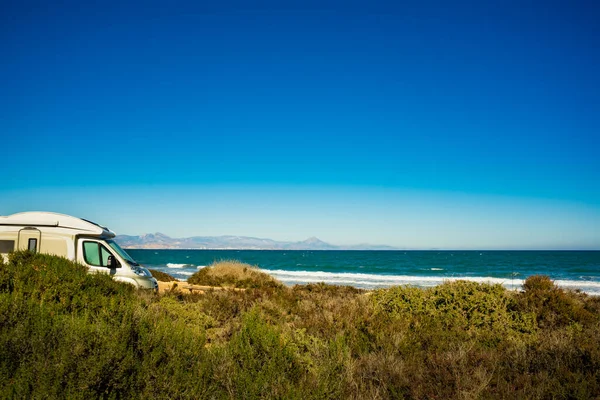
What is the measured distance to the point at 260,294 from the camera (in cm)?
1151

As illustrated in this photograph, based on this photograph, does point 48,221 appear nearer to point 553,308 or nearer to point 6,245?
point 6,245

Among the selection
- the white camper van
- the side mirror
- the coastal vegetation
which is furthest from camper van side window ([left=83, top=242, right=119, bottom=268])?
the coastal vegetation

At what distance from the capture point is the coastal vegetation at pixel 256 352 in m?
3.92

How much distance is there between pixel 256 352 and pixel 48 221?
969 centimetres

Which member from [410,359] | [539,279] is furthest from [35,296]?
[539,279]

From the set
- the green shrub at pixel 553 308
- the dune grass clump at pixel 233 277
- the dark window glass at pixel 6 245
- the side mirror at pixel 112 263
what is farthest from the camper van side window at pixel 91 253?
the green shrub at pixel 553 308

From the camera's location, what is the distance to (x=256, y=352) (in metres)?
4.74

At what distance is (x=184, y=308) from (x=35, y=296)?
10.2ft

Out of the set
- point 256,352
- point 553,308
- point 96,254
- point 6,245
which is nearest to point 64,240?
point 96,254

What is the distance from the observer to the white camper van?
11.4 meters

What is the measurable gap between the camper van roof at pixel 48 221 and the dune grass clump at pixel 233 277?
871 cm

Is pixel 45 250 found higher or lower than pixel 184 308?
higher

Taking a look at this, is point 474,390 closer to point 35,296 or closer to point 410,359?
point 410,359

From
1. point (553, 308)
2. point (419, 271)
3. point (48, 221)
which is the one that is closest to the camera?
point (553, 308)
